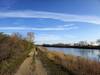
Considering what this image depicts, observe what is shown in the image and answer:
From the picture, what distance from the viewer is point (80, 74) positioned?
13852 mm

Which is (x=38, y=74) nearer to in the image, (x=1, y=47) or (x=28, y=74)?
(x=28, y=74)

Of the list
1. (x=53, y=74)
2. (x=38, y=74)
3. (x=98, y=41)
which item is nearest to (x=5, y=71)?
(x=38, y=74)

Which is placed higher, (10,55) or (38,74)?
(10,55)

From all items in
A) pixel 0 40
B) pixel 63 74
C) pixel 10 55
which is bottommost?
pixel 63 74

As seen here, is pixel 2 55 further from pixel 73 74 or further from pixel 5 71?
pixel 73 74

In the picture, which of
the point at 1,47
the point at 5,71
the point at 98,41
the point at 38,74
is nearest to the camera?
the point at 5,71

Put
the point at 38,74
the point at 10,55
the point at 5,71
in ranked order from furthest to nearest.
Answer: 1. the point at 10,55
2. the point at 38,74
3. the point at 5,71

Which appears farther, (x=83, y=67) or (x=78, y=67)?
(x=78, y=67)

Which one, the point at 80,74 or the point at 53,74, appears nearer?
the point at 80,74

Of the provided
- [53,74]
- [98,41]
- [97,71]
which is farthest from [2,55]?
[98,41]

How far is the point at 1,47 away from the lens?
44.1ft

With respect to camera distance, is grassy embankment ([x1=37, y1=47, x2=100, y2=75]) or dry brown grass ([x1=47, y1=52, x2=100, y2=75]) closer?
dry brown grass ([x1=47, y1=52, x2=100, y2=75])

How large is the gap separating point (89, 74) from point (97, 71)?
55.9 inches

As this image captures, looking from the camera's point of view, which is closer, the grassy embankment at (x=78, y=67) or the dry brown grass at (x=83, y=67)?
the dry brown grass at (x=83, y=67)
